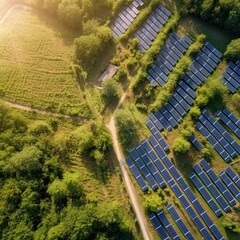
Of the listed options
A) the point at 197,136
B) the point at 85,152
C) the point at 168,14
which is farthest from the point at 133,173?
the point at 168,14

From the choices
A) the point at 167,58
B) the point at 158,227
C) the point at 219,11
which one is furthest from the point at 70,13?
Result: the point at 158,227

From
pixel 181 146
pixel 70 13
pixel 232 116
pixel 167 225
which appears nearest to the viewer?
pixel 167 225

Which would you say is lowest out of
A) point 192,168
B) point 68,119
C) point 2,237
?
point 192,168

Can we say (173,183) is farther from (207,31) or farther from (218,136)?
(207,31)

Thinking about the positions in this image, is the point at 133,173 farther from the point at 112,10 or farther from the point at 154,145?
the point at 112,10

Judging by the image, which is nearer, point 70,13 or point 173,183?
point 173,183

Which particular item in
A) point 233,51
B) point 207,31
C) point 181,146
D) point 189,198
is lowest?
point 189,198
